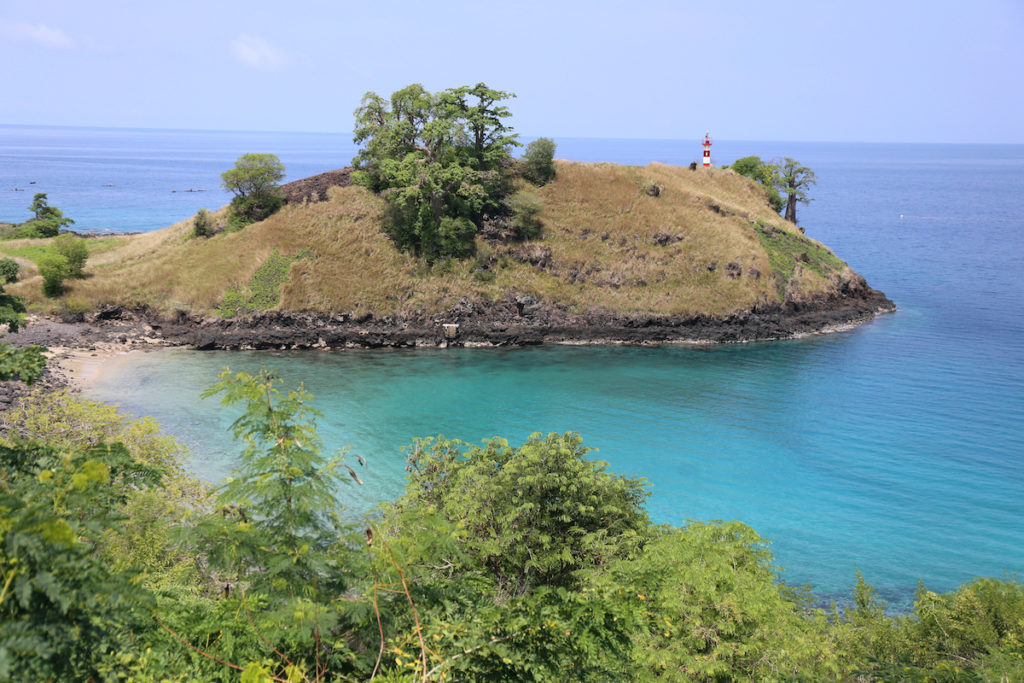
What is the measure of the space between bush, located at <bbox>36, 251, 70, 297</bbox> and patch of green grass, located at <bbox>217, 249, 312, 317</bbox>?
15.4 metres

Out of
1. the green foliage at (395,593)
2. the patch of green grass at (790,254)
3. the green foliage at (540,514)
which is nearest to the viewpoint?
the green foliage at (395,593)

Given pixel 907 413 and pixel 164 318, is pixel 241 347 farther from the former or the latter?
pixel 907 413

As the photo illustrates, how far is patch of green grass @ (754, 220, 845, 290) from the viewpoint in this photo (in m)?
72.4

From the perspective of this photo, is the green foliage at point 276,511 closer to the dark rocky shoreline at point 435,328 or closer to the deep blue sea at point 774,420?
the deep blue sea at point 774,420

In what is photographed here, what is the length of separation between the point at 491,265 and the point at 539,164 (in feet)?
63.9

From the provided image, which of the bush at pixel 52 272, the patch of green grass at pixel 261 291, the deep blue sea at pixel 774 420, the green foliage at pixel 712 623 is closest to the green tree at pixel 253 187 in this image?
the patch of green grass at pixel 261 291

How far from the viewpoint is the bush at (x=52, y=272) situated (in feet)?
194

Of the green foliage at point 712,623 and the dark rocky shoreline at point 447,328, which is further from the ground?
the green foliage at point 712,623

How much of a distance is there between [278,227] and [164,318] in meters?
16.8

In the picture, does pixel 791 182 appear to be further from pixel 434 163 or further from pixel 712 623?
pixel 712 623

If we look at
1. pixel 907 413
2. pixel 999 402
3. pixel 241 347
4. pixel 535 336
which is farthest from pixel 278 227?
pixel 999 402

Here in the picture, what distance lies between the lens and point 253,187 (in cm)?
7262

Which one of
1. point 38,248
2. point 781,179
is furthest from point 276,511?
point 781,179

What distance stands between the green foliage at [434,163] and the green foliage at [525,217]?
2478 millimetres
